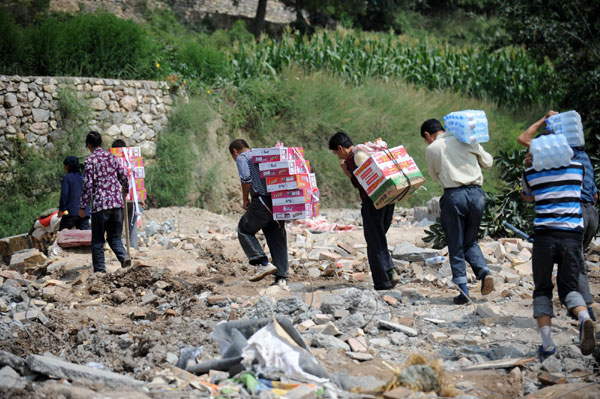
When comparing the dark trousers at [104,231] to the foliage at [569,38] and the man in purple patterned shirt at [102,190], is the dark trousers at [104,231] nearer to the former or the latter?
the man in purple patterned shirt at [102,190]

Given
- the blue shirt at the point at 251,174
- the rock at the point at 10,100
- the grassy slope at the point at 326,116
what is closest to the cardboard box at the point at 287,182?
the blue shirt at the point at 251,174

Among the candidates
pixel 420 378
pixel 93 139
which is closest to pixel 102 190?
pixel 93 139

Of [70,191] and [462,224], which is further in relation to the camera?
[70,191]

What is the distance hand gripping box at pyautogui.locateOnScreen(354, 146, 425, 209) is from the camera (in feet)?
21.8

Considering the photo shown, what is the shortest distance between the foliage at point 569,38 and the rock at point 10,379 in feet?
43.6

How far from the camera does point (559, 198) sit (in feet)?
15.9

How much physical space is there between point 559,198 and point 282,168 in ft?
10.6

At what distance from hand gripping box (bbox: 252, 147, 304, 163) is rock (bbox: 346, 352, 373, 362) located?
2.76 m

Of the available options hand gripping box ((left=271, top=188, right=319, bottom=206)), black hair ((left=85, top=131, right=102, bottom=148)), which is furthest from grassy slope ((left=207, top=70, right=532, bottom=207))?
hand gripping box ((left=271, top=188, right=319, bottom=206))

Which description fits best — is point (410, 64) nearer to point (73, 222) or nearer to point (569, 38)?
point (569, 38)

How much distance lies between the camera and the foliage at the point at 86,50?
1512cm

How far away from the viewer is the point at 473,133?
645 centimetres

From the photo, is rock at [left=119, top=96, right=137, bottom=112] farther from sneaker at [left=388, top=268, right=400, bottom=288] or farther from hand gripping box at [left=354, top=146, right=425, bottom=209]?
sneaker at [left=388, top=268, right=400, bottom=288]

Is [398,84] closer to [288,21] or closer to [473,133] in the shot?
[288,21]
